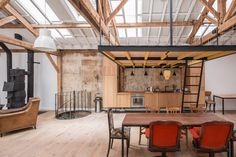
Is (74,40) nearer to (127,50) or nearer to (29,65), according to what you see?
(29,65)

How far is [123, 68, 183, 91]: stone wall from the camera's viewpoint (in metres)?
10.4

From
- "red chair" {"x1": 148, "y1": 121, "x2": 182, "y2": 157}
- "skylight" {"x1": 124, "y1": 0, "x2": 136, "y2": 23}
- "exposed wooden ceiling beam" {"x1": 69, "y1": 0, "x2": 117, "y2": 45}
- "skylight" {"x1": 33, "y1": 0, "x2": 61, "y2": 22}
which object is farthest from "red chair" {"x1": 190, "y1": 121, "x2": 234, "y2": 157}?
"skylight" {"x1": 33, "y1": 0, "x2": 61, "y2": 22}

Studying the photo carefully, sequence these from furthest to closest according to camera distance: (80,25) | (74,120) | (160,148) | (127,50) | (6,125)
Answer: (74,120) < (80,25) < (6,125) < (127,50) < (160,148)

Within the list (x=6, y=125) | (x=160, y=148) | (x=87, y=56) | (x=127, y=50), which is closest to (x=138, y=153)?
(x=160, y=148)

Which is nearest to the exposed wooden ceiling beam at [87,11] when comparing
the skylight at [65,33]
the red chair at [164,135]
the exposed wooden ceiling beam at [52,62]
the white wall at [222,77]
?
the red chair at [164,135]

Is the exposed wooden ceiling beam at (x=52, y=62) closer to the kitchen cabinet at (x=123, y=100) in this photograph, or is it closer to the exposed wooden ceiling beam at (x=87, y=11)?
the kitchen cabinet at (x=123, y=100)

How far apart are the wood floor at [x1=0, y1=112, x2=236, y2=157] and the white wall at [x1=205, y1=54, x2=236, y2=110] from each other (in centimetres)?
577

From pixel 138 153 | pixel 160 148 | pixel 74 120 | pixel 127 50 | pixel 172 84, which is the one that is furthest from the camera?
pixel 172 84

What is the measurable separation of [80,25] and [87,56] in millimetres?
3418

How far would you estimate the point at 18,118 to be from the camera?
6164 millimetres

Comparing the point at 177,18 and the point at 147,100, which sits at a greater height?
the point at 177,18

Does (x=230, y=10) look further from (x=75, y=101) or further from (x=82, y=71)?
(x=75, y=101)

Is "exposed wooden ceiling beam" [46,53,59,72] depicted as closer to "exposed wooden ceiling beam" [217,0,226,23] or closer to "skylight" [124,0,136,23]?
"skylight" [124,0,136,23]

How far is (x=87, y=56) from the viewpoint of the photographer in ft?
34.9
